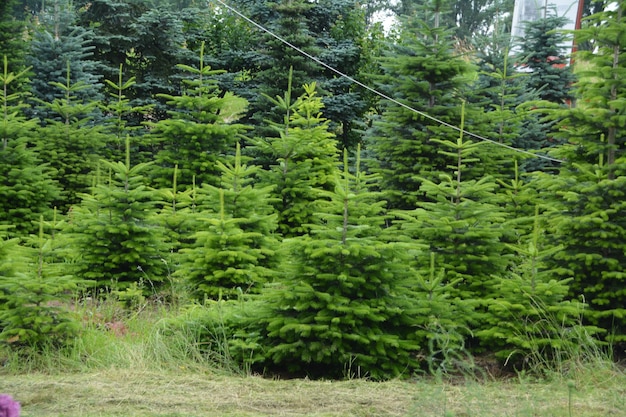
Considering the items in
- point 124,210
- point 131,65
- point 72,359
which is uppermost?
point 131,65

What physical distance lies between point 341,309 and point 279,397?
1017 millimetres

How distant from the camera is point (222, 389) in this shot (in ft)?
16.4

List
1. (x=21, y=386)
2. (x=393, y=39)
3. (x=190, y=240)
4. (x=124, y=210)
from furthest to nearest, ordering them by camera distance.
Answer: (x=393, y=39) → (x=190, y=240) → (x=124, y=210) → (x=21, y=386)

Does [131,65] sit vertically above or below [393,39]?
below

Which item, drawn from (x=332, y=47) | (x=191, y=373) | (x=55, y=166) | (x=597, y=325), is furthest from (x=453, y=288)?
(x=332, y=47)

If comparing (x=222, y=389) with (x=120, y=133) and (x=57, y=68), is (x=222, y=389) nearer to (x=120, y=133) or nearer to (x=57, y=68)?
(x=120, y=133)

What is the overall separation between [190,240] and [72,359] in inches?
130

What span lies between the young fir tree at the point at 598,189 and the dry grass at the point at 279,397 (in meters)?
1.11

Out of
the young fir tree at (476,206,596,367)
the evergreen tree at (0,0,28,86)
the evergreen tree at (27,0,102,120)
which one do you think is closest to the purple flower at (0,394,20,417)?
the young fir tree at (476,206,596,367)

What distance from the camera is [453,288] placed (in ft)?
21.1

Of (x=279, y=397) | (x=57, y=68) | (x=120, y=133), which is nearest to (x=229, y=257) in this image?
(x=279, y=397)

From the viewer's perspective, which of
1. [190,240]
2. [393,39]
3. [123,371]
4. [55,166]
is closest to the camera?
[123,371]

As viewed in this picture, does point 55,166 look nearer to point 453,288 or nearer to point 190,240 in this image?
point 190,240

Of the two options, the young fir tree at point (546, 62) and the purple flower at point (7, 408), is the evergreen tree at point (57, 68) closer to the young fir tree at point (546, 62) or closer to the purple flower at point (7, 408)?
the young fir tree at point (546, 62)
